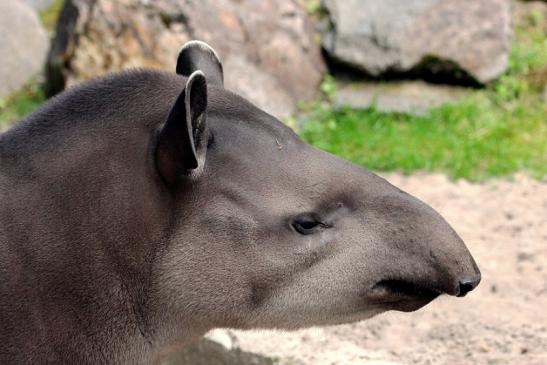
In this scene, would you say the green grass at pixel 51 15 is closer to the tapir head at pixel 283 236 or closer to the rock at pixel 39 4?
the rock at pixel 39 4

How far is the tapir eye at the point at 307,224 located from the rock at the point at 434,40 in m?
6.40

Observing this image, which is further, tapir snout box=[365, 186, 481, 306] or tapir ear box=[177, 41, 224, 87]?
tapir ear box=[177, 41, 224, 87]

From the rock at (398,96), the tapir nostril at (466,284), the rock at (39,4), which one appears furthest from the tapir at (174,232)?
the rock at (39,4)

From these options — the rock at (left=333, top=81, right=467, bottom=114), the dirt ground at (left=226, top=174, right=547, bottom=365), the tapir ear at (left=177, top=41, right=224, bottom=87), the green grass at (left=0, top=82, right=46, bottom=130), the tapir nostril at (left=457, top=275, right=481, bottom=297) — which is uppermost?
the tapir ear at (left=177, top=41, right=224, bottom=87)

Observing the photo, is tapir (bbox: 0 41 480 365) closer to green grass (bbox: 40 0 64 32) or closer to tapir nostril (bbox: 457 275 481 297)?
tapir nostril (bbox: 457 275 481 297)

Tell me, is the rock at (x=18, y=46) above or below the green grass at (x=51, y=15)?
above

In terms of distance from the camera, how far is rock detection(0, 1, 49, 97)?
35.3ft

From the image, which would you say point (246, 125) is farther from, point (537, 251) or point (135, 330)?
point (537, 251)

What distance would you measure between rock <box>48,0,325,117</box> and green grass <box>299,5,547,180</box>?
1.22ft

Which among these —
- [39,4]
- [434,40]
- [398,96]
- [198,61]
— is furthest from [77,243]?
[39,4]

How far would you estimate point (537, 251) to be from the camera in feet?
21.5

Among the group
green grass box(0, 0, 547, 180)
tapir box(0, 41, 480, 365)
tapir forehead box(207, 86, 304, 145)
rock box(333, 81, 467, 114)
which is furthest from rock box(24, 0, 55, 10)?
tapir forehead box(207, 86, 304, 145)

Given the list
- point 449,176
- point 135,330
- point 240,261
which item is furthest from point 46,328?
point 449,176

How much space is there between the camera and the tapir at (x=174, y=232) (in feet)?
10.3
